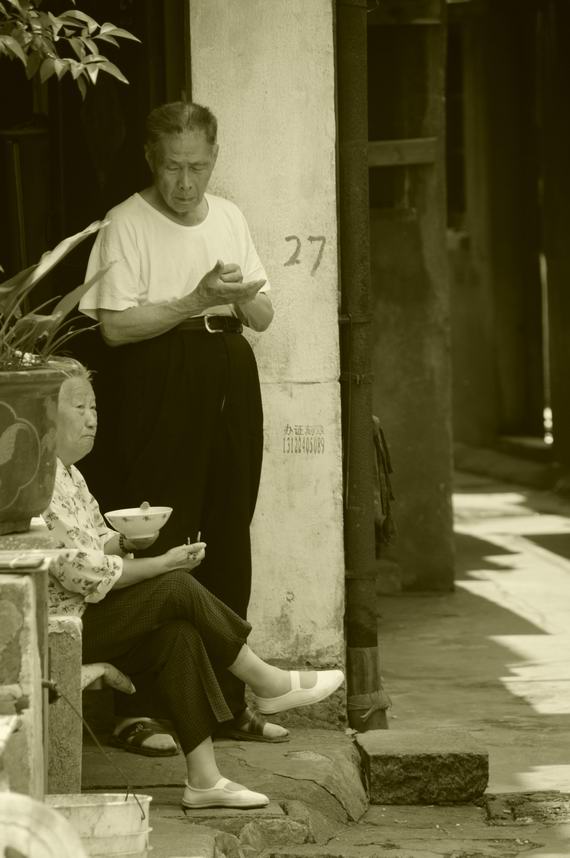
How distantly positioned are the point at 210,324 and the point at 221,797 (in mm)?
1555

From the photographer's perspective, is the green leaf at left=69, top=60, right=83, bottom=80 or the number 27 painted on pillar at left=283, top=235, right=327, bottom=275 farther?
the number 27 painted on pillar at left=283, top=235, right=327, bottom=275

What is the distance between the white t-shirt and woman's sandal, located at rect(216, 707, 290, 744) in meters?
1.38

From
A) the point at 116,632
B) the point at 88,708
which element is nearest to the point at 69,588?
the point at 116,632

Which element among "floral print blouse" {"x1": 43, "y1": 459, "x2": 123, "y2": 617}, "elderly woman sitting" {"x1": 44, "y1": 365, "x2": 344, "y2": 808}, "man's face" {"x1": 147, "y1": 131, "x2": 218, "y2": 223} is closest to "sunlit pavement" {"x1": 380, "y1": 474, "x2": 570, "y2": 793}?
"elderly woman sitting" {"x1": 44, "y1": 365, "x2": 344, "y2": 808}

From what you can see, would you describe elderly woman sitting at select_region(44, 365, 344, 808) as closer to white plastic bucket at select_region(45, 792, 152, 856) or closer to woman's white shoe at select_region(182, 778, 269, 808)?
woman's white shoe at select_region(182, 778, 269, 808)

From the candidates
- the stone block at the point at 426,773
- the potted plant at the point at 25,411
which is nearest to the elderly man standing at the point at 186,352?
the stone block at the point at 426,773

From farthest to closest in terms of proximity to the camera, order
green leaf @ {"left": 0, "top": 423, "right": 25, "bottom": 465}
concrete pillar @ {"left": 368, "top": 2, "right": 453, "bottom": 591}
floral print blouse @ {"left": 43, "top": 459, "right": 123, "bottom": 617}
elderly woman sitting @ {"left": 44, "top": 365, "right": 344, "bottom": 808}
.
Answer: concrete pillar @ {"left": 368, "top": 2, "right": 453, "bottom": 591} → elderly woman sitting @ {"left": 44, "top": 365, "right": 344, "bottom": 808} → floral print blouse @ {"left": 43, "top": 459, "right": 123, "bottom": 617} → green leaf @ {"left": 0, "top": 423, "right": 25, "bottom": 465}

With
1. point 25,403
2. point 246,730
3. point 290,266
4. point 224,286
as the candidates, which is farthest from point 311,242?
point 25,403

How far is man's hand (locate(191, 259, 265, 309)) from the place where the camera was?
5508 mm

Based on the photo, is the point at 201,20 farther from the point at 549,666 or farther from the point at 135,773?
the point at 549,666

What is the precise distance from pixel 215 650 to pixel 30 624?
4.31 ft

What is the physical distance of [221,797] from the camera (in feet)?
17.2

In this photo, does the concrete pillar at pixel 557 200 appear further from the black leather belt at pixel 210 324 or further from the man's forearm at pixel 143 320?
the man's forearm at pixel 143 320

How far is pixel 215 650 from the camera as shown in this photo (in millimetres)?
5352
